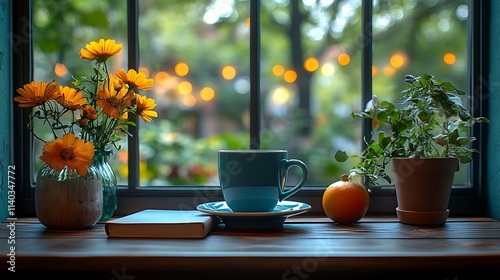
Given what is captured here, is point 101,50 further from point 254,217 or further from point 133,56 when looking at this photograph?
point 254,217

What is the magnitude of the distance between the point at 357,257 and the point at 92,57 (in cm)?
68

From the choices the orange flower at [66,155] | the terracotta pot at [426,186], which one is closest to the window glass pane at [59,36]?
the orange flower at [66,155]

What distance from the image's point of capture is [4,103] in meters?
1.22

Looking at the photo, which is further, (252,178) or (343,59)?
(343,59)

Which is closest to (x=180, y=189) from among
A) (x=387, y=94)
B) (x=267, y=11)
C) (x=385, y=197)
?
(x=385, y=197)

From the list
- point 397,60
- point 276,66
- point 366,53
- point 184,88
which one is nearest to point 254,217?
point 366,53

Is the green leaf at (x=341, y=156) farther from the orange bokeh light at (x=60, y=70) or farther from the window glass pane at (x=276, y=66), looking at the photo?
the window glass pane at (x=276, y=66)

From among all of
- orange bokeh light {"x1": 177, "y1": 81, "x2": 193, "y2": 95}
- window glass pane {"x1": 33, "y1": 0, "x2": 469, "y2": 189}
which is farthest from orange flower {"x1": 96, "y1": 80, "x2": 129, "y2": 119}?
orange bokeh light {"x1": 177, "y1": 81, "x2": 193, "y2": 95}

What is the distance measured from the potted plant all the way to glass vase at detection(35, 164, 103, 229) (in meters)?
0.56

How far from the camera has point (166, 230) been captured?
3.20 ft

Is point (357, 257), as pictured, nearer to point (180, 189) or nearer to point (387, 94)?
point (180, 189)

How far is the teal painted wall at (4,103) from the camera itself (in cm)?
120

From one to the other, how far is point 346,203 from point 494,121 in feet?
1.41

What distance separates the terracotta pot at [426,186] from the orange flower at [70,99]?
2.26ft
